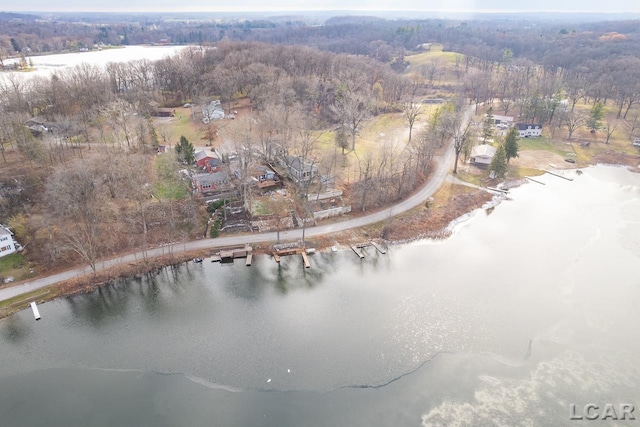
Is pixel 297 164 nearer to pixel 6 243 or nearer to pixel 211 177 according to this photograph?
pixel 211 177

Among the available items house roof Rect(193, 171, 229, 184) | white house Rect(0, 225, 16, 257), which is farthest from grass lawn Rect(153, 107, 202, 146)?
white house Rect(0, 225, 16, 257)

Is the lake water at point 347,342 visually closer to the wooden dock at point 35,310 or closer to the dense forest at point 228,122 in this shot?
the wooden dock at point 35,310

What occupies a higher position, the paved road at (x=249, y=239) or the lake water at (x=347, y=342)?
the paved road at (x=249, y=239)

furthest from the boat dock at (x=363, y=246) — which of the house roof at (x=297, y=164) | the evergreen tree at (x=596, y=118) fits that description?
the evergreen tree at (x=596, y=118)

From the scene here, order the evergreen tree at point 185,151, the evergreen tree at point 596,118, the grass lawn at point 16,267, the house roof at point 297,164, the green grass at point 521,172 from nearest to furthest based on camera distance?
1. the grass lawn at point 16,267
2. the house roof at point 297,164
3. the evergreen tree at point 185,151
4. the green grass at point 521,172
5. the evergreen tree at point 596,118

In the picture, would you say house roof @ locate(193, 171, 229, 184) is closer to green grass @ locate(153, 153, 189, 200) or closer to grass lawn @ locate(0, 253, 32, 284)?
green grass @ locate(153, 153, 189, 200)

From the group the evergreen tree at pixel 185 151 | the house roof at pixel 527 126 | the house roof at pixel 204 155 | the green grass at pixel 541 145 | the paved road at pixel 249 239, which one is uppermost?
the evergreen tree at pixel 185 151
